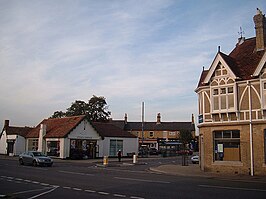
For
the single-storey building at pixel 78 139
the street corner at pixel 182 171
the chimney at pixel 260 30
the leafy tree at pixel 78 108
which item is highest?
the chimney at pixel 260 30

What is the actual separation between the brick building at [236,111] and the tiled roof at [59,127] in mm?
25485

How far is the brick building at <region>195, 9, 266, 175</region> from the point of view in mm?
23812

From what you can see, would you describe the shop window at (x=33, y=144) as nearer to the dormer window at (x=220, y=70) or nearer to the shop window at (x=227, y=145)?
the shop window at (x=227, y=145)

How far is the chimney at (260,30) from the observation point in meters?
26.7

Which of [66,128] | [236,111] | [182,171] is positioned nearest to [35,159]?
[182,171]

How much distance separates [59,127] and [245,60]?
33634mm

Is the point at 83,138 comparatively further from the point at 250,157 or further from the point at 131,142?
the point at 250,157

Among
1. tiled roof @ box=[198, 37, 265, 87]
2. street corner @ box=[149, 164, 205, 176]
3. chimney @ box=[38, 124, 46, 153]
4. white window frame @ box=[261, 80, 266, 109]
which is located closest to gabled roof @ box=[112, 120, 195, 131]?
chimney @ box=[38, 124, 46, 153]

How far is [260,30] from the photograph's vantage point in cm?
2675

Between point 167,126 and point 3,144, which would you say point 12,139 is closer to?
point 3,144

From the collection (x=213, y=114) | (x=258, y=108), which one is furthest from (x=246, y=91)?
(x=213, y=114)

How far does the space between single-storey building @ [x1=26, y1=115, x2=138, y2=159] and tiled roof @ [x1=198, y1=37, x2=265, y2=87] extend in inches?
1000

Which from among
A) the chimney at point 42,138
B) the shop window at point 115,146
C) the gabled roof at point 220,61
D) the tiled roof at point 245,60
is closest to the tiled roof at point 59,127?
the chimney at point 42,138

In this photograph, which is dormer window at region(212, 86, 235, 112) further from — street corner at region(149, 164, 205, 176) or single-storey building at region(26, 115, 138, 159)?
single-storey building at region(26, 115, 138, 159)
